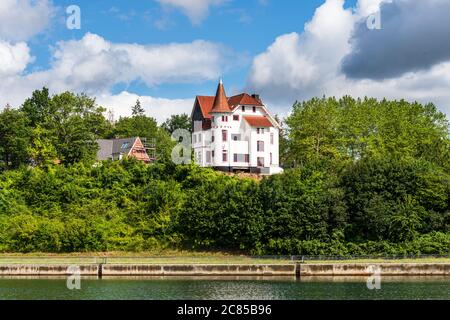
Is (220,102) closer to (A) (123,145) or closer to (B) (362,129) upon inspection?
(B) (362,129)

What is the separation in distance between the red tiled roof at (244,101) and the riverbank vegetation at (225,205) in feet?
52.3

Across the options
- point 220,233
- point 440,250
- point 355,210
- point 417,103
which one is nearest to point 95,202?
point 220,233

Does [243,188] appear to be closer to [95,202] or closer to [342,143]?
[95,202]

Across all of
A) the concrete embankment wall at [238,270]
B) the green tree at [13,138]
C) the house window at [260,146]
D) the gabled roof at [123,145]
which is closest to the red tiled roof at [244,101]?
the house window at [260,146]

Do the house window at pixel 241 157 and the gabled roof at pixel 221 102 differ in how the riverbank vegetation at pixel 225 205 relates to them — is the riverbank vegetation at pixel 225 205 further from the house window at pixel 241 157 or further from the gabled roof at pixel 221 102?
the gabled roof at pixel 221 102

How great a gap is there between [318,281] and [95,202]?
85.4ft

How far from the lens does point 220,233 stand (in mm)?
54094

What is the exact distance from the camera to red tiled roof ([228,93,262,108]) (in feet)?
267

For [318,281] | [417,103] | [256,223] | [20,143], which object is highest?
[417,103]

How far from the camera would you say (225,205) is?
5456 cm

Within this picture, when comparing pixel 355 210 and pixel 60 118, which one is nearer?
pixel 355 210

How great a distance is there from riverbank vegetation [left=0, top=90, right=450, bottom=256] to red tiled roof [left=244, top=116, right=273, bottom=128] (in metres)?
13.4

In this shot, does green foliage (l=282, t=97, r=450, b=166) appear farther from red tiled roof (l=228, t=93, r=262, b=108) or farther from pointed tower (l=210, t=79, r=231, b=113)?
pointed tower (l=210, t=79, r=231, b=113)

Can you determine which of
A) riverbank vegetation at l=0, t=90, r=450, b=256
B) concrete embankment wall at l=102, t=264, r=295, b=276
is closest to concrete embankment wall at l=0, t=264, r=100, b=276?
concrete embankment wall at l=102, t=264, r=295, b=276
